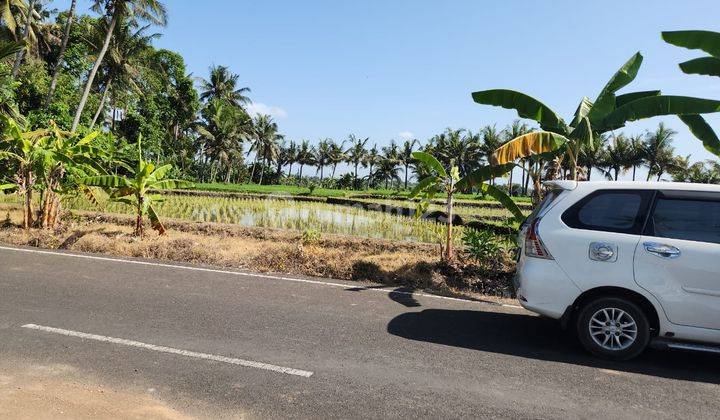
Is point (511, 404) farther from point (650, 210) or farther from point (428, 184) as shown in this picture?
point (428, 184)

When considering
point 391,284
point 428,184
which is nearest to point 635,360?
point 391,284

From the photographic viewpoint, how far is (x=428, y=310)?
6.53m

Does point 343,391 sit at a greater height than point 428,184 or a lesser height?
lesser

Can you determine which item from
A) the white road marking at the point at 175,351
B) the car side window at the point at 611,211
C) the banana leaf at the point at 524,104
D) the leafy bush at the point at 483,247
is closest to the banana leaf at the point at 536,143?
the banana leaf at the point at 524,104

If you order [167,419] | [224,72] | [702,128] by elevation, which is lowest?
[167,419]

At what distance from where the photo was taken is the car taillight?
506 centimetres

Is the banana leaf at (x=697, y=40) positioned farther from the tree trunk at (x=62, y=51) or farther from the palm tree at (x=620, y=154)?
the palm tree at (x=620, y=154)

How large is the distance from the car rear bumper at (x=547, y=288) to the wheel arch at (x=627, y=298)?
0.09 m

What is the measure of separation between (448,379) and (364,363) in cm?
79

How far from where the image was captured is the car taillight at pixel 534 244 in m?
5.06

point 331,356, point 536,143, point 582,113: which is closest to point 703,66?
point 582,113

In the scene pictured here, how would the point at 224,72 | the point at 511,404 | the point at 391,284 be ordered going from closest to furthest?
the point at 511,404 → the point at 391,284 → the point at 224,72

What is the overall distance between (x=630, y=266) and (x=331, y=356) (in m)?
3.04

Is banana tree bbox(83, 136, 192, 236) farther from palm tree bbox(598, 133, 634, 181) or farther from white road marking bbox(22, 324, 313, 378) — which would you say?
palm tree bbox(598, 133, 634, 181)
